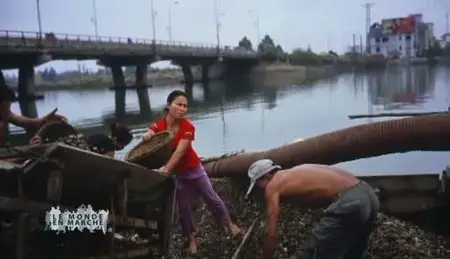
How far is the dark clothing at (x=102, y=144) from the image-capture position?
4.76m

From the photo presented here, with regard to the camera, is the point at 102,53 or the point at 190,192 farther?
the point at 102,53

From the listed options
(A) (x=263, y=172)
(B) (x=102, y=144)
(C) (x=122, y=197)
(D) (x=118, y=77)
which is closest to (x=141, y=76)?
(D) (x=118, y=77)

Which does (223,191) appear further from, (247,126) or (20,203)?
(247,126)

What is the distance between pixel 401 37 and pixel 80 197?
115m

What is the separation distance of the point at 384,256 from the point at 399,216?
5.52 ft

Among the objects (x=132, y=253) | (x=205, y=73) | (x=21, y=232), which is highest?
(x=205, y=73)

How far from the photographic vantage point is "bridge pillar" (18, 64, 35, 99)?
153ft

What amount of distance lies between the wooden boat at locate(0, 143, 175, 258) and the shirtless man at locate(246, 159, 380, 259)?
970 mm

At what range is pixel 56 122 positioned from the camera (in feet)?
15.0

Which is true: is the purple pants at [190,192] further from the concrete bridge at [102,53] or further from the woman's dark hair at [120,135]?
the concrete bridge at [102,53]

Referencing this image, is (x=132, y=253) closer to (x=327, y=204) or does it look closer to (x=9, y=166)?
(x=9, y=166)

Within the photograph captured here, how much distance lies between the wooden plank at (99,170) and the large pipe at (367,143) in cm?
336

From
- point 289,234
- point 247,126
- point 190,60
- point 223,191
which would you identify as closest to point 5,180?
point 289,234

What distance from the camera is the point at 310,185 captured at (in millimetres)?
4055
